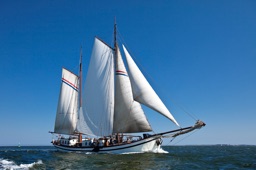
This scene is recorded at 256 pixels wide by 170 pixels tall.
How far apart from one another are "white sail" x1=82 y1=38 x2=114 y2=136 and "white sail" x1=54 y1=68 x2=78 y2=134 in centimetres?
1069

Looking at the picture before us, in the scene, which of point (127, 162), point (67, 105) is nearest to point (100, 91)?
point (67, 105)

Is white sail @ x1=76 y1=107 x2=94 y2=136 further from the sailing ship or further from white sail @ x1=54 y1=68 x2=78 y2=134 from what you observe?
white sail @ x1=54 y1=68 x2=78 y2=134

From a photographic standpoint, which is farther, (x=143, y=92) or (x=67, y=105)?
(x=67, y=105)

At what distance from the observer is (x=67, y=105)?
2394 inches

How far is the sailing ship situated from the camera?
136ft

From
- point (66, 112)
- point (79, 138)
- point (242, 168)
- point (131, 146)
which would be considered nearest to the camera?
point (242, 168)

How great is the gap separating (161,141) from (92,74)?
56.5 feet

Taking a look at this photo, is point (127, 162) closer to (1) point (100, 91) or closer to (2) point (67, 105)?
(1) point (100, 91)

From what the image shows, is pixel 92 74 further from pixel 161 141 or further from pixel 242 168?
pixel 242 168

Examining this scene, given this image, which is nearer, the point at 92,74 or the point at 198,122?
the point at 198,122

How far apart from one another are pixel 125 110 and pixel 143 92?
486 cm

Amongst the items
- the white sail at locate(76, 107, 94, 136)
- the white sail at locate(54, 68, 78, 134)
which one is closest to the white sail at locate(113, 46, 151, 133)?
the white sail at locate(76, 107, 94, 136)

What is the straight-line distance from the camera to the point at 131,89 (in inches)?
1748

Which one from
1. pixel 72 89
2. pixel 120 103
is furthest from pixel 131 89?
pixel 72 89
